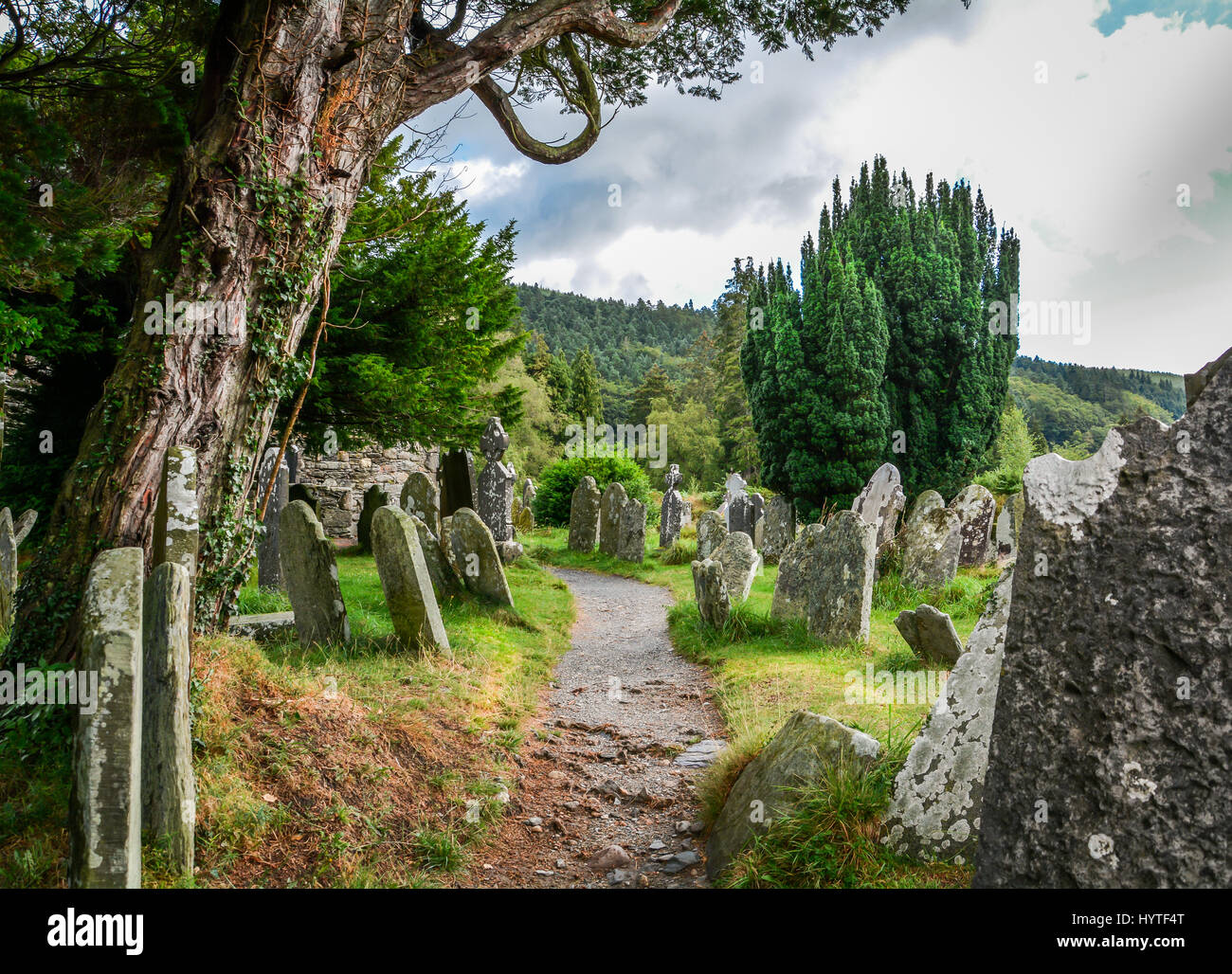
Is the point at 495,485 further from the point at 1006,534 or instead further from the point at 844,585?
the point at 1006,534

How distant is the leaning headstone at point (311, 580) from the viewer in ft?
20.2

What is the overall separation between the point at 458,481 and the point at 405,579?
25.1 ft

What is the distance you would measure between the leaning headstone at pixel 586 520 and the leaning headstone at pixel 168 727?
1512 cm

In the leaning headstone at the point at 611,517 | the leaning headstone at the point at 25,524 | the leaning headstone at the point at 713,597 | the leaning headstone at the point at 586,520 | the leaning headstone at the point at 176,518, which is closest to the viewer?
the leaning headstone at the point at 176,518

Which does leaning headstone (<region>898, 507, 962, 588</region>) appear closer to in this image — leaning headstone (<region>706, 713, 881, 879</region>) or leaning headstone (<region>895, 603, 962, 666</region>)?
leaning headstone (<region>895, 603, 962, 666</region>)

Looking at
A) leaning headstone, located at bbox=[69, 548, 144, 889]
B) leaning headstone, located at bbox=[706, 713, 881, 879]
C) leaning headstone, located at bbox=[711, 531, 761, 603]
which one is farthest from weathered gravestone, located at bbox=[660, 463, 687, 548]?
leaning headstone, located at bbox=[69, 548, 144, 889]

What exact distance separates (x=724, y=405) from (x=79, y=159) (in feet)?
125

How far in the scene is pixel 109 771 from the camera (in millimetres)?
2688

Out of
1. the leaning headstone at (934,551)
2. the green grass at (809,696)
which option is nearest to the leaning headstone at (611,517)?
the green grass at (809,696)

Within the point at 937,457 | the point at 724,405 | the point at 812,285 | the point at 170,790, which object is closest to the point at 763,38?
the point at 170,790

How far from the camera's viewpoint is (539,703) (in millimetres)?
6645

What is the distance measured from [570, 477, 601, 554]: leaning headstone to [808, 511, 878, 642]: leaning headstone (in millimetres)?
10677

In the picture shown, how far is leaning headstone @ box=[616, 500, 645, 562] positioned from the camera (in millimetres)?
16719
